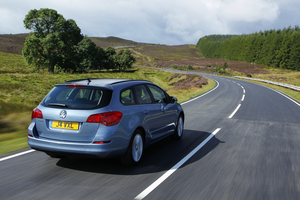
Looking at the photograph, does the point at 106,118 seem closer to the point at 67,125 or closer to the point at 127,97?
the point at 67,125

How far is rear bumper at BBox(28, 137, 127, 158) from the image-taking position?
13.1ft

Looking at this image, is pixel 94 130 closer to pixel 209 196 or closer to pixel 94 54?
pixel 209 196

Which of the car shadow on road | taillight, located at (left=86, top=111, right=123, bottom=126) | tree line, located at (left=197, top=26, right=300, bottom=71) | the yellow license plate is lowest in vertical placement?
the car shadow on road

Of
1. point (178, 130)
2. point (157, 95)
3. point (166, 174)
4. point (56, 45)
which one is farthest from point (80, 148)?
point (56, 45)

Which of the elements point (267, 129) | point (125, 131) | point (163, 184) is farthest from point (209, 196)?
point (267, 129)

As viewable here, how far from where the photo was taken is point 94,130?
4.01 meters

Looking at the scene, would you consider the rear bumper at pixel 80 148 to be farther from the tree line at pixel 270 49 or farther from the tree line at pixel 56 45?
the tree line at pixel 270 49

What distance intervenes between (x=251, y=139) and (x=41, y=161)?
5.74m

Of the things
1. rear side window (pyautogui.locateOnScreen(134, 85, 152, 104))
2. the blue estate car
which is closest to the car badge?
the blue estate car

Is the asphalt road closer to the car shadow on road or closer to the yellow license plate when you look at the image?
the car shadow on road

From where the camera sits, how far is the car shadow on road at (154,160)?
179 inches

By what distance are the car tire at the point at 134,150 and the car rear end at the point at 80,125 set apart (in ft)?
0.68

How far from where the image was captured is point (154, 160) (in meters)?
5.13

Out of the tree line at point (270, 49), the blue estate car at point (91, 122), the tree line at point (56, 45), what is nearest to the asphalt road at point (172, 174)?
the blue estate car at point (91, 122)
